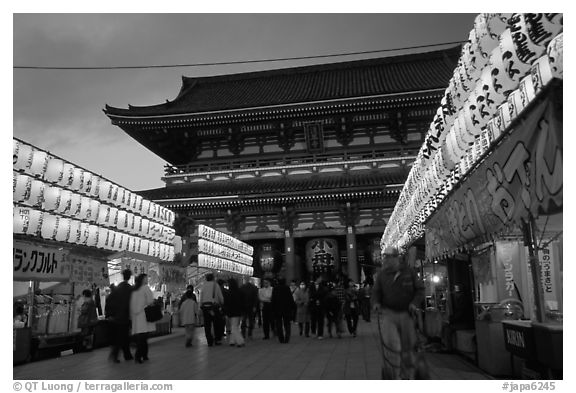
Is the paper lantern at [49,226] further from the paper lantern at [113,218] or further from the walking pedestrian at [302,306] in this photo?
the walking pedestrian at [302,306]

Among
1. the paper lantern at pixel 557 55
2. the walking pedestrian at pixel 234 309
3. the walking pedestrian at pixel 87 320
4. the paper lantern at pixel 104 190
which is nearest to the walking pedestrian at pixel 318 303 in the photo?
the walking pedestrian at pixel 234 309

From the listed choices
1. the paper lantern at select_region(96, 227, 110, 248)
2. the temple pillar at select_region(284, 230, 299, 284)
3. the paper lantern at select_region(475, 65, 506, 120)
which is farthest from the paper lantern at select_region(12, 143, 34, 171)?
the temple pillar at select_region(284, 230, 299, 284)

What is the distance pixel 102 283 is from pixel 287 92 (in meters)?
18.6

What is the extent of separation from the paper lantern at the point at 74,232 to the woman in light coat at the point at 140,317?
3197 millimetres

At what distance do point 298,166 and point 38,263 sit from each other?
15721mm

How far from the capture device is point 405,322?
546 cm

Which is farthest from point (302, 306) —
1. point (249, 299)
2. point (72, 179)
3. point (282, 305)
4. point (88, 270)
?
point (72, 179)

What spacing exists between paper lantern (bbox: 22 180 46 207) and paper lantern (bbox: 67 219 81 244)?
135 centimetres

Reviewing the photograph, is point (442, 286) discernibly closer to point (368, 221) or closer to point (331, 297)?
point (331, 297)

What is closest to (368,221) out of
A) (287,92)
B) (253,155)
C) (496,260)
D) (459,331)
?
(253,155)

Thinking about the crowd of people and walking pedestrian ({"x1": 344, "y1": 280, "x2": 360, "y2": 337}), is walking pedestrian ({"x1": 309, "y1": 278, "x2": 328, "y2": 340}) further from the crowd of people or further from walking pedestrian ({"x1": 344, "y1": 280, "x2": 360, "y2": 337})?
walking pedestrian ({"x1": 344, "y1": 280, "x2": 360, "y2": 337})

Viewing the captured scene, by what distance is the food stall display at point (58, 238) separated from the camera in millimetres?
9734

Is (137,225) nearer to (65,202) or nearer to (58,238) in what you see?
(65,202)

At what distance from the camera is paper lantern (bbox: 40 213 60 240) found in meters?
10.4
